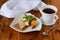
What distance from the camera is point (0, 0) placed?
1.34 m

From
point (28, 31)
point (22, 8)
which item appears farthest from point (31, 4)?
point (28, 31)

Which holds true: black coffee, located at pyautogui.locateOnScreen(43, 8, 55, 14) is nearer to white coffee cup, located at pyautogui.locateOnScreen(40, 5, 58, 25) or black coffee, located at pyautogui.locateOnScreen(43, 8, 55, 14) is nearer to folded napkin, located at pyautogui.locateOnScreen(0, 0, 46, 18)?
white coffee cup, located at pyautogui.locateOnScreen(40, 5, 58, 25)

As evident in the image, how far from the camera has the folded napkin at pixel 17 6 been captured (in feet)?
3.82

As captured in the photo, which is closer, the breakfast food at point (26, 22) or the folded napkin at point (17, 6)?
the breakfast food at point (26, 22)

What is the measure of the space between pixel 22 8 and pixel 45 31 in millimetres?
295

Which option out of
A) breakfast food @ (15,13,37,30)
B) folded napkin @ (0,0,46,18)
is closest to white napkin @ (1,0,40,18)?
folded napkin @ (0,0,46,18)

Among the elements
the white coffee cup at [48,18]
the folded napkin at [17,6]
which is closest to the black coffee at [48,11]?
the white coffee cup at [48,18]

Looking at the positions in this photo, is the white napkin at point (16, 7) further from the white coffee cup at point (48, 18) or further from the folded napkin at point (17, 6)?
the white coffee cup at point (48, 18)

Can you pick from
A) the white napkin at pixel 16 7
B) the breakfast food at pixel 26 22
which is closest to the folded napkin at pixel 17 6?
the white napkin at pixel 16 7

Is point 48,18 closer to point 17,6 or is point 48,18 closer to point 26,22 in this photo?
point 26,22

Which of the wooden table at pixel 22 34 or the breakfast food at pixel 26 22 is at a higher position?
the breakfast food at pixel 26 22

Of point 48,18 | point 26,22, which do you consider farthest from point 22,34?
point 48,18

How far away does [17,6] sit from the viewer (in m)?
1.23

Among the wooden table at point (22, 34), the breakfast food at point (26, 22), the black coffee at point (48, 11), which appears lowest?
the wooden table at point (22, 34)
